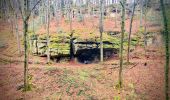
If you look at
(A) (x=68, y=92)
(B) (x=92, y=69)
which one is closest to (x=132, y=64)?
(B) (x=92, y=69)

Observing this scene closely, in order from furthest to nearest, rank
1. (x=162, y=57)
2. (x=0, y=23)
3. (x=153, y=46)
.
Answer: (x=0, y=23) → (x=153, y=46) → (x=162, y=57)

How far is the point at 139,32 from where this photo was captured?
1854 inches

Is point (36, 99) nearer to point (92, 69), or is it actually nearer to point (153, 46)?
point (92, 69)

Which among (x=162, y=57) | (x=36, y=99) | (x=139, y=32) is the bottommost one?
(x=36, y=99)

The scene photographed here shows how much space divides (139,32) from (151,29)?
274cm

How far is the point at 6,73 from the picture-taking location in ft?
93.4

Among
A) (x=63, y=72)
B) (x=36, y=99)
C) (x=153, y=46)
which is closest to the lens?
(x=36, y=99)

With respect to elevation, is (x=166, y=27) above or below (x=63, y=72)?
above

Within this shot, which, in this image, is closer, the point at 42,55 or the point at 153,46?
the point at 42,55

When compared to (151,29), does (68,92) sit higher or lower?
lower

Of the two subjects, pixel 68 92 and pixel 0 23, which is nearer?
pixel 68 92

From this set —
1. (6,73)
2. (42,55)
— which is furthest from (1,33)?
(6,73)

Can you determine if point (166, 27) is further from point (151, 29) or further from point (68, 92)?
point (151, 29)

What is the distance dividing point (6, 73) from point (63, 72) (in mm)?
5996
